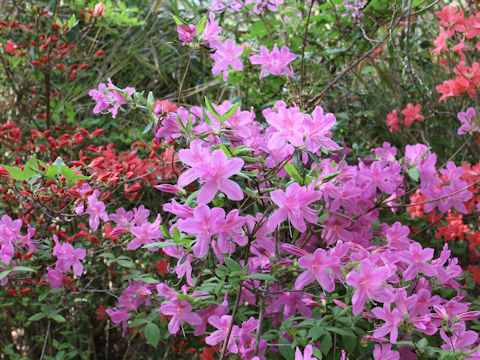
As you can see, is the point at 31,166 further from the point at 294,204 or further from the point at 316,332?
the point at 316,332

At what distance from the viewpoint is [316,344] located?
4.17 ft

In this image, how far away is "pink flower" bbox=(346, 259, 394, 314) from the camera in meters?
0.95

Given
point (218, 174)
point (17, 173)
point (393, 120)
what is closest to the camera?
point (218, 174)

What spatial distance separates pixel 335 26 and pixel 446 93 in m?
0.50

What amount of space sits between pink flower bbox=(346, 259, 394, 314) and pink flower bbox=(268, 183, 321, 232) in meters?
0.13

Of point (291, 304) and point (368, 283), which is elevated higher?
point (368, 283)

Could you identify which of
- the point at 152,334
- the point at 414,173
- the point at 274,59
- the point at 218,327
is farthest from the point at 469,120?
the point at 152,334

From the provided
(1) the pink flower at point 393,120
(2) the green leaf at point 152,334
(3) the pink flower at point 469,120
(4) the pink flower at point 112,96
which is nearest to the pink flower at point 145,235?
(2) the green leaf at point 152,334

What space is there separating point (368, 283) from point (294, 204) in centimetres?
21

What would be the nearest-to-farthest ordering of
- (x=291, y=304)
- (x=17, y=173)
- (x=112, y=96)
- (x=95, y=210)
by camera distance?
(x=17, y=173), (x=112, y=96), (x=291, y=304), (x=95, y=210)

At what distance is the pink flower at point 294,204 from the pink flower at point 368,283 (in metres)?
0.13

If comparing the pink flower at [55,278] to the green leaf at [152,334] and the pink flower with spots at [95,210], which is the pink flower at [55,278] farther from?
the green leaf at [152,334]

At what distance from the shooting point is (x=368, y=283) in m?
0.97

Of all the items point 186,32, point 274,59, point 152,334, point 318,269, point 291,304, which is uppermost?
point 186,32
